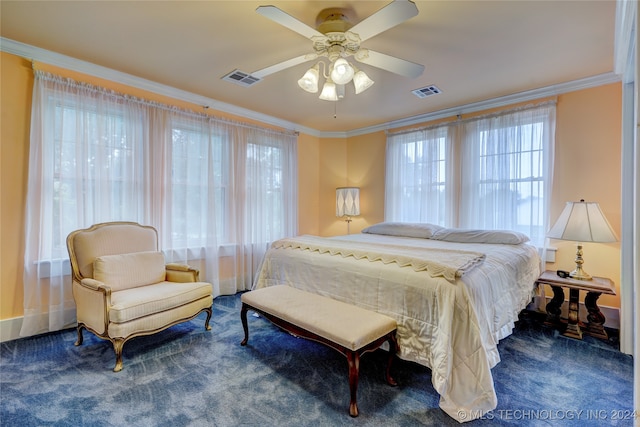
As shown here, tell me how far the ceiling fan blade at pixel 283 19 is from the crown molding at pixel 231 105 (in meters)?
2.29

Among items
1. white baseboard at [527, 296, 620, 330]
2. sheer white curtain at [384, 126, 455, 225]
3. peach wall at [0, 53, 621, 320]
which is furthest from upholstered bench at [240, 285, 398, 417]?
sheer white curtain at [384, 126, 455, 225]

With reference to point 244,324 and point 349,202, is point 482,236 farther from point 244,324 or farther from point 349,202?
point 244,324

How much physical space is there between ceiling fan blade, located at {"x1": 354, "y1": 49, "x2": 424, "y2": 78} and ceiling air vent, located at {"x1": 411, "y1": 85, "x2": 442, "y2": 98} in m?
1.25

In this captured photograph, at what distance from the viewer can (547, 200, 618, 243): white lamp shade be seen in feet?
8.45

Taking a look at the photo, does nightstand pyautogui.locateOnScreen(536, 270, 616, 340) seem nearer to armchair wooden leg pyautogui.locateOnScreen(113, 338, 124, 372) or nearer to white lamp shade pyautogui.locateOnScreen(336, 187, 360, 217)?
white lamp shade pyautogui.locateOnScreen(336, 187, 360, 217)

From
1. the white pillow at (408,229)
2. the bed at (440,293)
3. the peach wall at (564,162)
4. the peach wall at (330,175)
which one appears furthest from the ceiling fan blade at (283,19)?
the peach wall at (330,175)

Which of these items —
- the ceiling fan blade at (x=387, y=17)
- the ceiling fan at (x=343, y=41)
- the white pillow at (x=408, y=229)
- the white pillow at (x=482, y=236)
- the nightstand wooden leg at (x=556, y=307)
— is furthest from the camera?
the white pillow at (x=408, y=229)

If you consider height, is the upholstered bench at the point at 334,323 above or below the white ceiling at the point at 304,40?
below

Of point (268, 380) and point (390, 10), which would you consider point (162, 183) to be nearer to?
point (268, 380)

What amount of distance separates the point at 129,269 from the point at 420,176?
3769 mm

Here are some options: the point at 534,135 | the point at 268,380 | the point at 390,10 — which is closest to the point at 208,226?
the point at 268,380

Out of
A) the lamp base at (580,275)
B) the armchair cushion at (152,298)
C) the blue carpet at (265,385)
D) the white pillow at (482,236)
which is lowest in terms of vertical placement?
the blue carpet at (265,385)

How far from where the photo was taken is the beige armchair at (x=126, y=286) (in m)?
2.18

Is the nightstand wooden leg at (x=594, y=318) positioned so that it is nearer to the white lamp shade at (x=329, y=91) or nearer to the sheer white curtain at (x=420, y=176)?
the sheer white curtain at (x=420, y=176)
